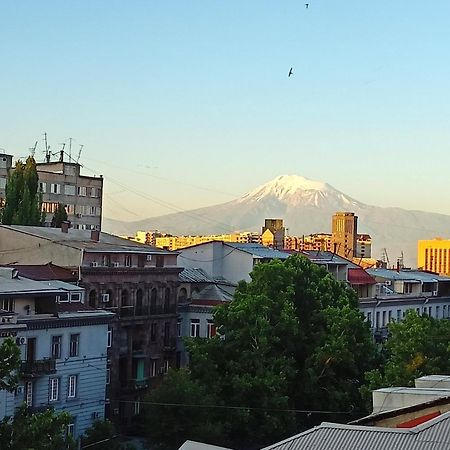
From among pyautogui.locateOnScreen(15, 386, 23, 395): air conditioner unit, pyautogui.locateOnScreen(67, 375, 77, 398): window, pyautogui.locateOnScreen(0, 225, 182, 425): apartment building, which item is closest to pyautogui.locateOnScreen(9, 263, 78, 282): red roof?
pyautogui.locateOnScreen(0, 225, 182, 425): apartment building

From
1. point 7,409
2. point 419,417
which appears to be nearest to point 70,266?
point 7,409

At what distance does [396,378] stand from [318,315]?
705 cm

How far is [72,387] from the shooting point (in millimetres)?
51312

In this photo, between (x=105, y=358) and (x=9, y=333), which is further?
(x=105, y=358)

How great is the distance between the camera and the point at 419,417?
27406 mm

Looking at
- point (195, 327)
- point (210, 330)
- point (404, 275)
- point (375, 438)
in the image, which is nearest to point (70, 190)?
point (404, 275)

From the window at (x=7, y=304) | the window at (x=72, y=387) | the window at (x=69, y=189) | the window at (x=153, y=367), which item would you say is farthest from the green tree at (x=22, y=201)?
the window at (x=69, y=189)

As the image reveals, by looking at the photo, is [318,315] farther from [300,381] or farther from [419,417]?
[419,417]

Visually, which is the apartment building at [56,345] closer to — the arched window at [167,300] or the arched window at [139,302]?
the arched window at [139,302]

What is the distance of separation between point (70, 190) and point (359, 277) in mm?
41964

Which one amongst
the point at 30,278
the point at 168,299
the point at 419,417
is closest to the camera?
the point at 419,417

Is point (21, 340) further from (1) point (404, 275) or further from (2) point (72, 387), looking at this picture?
(1) point (404, 275)

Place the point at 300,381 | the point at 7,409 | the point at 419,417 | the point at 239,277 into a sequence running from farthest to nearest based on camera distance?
1. the point at 239,277
2. the point at 300,381
3. the point at 7,409
4. the point at 419,417

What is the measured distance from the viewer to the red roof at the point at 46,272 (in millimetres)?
53953
